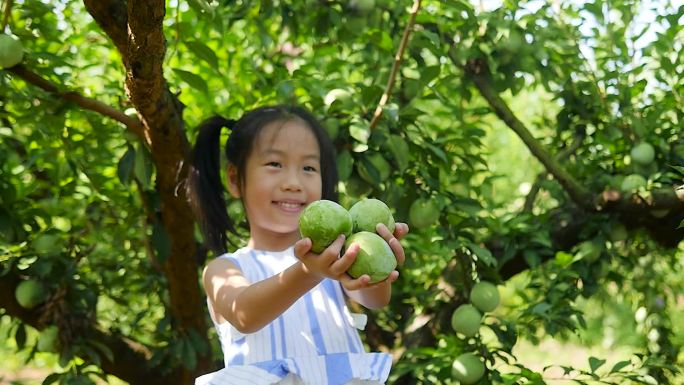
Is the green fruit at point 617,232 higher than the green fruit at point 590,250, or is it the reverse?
the green fruit at point 617,232

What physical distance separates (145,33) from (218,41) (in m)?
1.41

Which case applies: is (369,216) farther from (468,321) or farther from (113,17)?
(468,321)

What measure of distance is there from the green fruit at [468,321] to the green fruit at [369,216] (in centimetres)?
91

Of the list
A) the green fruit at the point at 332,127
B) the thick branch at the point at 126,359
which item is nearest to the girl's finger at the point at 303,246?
the green fruit at the point at 332,127

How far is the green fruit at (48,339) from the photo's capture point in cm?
251

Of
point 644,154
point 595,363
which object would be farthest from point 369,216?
point 644,154

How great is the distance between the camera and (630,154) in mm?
2639

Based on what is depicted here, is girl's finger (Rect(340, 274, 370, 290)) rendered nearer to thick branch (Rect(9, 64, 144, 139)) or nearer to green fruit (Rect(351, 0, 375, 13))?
thick branch (Rect(9, 64, 144, 139))

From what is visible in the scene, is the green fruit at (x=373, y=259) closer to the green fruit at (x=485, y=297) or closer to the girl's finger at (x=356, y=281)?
the girl's finger at (x=356, y=281)

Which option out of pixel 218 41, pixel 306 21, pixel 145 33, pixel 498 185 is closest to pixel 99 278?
pixel 218 41

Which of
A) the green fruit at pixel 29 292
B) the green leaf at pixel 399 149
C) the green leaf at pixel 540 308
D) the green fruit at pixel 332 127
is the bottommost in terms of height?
the green leaf at pixel 540 308

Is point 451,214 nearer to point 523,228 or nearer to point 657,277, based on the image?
point 523,228

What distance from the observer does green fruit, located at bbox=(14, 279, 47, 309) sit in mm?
2473

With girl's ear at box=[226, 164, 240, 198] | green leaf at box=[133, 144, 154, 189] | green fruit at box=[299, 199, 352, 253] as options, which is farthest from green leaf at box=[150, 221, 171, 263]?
green fruit at box=[299, 199, 352, 253]
